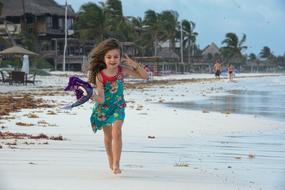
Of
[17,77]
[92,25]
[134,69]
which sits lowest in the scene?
[17,77]

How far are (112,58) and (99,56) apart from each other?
12cm

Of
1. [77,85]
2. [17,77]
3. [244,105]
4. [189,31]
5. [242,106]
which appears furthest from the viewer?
[189,31]

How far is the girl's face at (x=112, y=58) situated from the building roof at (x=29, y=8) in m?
57.4

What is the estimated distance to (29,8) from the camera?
62344 millimetres

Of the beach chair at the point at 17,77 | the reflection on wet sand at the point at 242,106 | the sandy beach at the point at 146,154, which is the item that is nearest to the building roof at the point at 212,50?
the beach chair at the point at 17,77

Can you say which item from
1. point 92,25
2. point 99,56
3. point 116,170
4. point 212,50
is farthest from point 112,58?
point 212,50

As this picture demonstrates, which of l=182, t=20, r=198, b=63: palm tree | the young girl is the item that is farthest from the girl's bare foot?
l=182, t=20, r=198, b=63: palm tree

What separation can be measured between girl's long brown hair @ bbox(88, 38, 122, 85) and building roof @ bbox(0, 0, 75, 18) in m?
57.4

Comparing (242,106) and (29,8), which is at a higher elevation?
(29,8)

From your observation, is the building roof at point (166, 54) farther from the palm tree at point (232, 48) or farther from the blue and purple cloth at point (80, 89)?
the blue and purple cloth at point (80, 89)

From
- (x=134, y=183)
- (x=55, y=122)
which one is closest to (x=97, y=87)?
(x=134, y=183)

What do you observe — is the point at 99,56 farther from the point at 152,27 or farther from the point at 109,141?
the point at 152,27

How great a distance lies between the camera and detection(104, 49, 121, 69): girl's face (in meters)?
4.86

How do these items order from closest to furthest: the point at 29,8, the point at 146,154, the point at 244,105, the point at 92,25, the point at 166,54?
1. the point at 146,154
2. the point at 244,105
3. the point at 29,8
4. the point at 92,25
5. the point at 166,54
